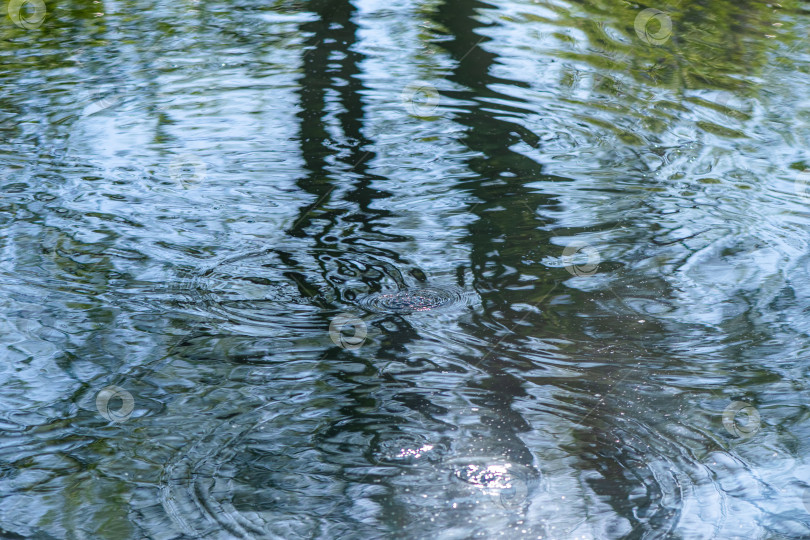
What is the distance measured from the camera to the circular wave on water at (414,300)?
388 cm

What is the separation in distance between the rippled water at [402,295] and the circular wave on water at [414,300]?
0.01 metres

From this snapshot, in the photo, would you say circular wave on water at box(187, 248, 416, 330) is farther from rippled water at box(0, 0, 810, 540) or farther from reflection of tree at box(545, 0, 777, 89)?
reflection of tree at box(545, 0, 777, 89)

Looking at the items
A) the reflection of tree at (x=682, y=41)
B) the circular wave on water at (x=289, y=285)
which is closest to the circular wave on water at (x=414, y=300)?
the circular wave on water at (x=289, y=285)

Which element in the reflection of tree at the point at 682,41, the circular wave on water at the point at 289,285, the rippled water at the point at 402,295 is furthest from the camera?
the reflection of tree at the point at 682,41

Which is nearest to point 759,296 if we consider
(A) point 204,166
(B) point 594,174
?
(B) point 594,174

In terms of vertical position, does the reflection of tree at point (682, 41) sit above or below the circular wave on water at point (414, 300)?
above

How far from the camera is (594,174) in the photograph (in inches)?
210

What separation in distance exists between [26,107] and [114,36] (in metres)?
2.04

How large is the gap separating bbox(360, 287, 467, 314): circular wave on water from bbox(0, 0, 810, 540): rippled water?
14mm

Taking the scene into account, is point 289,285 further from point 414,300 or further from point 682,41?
point 682,41

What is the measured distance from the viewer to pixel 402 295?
13.1 ft

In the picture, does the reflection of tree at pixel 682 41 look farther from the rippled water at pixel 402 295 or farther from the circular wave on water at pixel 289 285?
the circular wave on water at pixel 289 285

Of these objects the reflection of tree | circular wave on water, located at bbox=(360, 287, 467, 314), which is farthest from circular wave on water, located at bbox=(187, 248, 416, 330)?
the reflection of tree

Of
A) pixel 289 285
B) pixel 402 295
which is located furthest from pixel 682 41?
pixel 289 285
